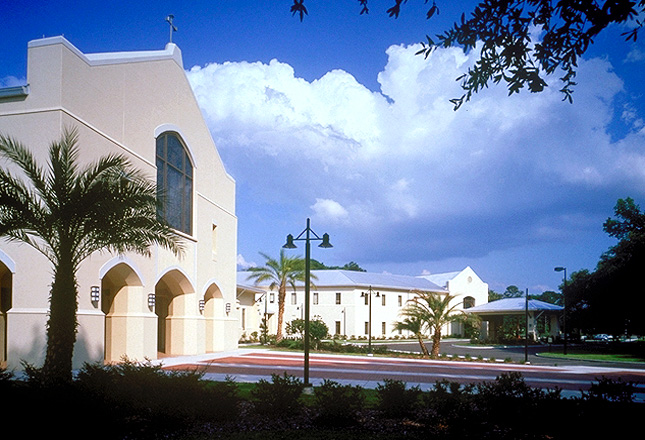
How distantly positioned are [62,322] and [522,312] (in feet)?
171

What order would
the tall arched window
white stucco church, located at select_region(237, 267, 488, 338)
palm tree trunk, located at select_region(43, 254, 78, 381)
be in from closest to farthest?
palm tree trunk, located at select_region(43, 254, 78, 381)
the tall arched window
white stucco church, located at select_region(237, 267, 488, 338)

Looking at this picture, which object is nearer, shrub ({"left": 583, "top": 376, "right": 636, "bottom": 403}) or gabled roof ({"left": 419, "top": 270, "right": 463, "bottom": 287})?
shrub ({"left": 583, "top": 376, "right": 636, "bottom": 403})

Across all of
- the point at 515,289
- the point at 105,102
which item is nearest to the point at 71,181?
the point at 105,102

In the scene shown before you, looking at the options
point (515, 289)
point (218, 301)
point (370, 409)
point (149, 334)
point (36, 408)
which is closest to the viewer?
point (36, 408)

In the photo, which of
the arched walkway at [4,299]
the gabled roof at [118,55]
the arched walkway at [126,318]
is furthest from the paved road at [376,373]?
the gabled roof at [118,55]

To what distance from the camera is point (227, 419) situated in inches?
390

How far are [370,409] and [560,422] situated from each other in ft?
11.2

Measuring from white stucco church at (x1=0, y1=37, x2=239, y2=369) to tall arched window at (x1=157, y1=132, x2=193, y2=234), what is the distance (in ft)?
0.16

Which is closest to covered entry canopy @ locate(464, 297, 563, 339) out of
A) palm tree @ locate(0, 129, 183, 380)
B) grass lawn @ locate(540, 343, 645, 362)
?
grass lawn @ locate(540, 343, 645, 362)

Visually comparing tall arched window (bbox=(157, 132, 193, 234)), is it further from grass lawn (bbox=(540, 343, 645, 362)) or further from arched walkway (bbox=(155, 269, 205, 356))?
grass lawn (bbox=(540, 343, 645, 362))

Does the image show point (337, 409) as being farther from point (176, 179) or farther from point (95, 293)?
point (176, 179)

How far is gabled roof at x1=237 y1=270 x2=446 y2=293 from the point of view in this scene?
59.2 metres

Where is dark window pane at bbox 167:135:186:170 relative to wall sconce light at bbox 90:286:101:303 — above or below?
above

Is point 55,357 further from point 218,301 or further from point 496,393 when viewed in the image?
point 218,301
